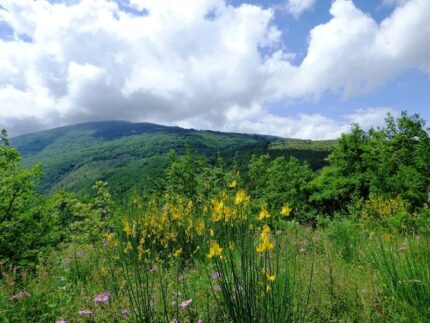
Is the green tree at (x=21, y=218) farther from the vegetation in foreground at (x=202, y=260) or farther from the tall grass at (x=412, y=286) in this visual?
the tall grass at (x=412, y=286)

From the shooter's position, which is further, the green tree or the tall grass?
the green tree

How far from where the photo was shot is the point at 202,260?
179 inches

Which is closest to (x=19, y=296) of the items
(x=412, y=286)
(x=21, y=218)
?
(x=21, y=218)

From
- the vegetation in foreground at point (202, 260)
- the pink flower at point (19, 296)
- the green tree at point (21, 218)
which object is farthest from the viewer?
the green tree at point (21, 218)

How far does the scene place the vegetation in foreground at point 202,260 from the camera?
84.7 inches

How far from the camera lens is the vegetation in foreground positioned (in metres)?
2.15

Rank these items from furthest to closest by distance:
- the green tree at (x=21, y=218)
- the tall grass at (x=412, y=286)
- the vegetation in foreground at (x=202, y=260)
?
the green tree at (x=21, y=218), the tall grass at (x=412, y=286), the vegetation in foreground at (x=202, y=260)

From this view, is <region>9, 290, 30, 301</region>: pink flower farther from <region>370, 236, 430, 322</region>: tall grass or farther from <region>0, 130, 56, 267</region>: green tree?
<region>370, 236, 430, 322</region>: tall grass

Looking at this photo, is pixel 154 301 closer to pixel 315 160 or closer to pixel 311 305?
pixel 311 305

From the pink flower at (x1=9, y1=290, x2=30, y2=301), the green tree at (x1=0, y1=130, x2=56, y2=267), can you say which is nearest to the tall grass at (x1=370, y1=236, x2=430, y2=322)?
the pink flower at (x1=9, y1=290, x2=30, y2=301)

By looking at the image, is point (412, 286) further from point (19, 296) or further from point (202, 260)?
point (19, 296)

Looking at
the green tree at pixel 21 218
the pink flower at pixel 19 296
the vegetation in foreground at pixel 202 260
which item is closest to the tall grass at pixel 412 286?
the vegetation in foreground at pixel 202 260

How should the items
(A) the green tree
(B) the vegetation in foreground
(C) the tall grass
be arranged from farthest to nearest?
(A) the green tree → (C) the tall grass → (B) the vegetation in foreground

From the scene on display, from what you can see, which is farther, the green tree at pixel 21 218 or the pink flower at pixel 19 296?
the green tree at pixel 21 218
